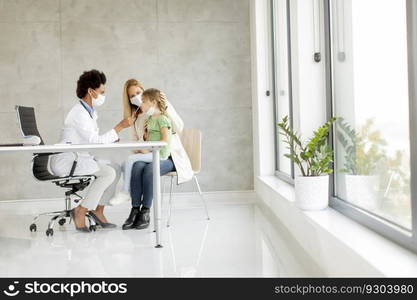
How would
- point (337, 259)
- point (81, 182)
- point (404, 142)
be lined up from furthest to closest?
point (81, 182)
point (337, 259)
point (404, 142)

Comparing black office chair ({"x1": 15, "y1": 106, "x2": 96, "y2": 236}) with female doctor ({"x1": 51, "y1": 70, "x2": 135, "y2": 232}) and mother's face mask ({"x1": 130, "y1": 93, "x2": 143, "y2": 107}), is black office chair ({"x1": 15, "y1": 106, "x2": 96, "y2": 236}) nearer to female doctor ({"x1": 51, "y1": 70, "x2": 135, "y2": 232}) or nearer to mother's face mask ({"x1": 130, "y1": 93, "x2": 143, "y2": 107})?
female doctor ({"x1": 51, "y1": 70, "x2": 135, "y2": 232})

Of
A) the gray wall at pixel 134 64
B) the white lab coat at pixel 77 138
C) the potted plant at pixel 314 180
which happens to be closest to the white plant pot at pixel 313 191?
the potted plant at pixel 314 180

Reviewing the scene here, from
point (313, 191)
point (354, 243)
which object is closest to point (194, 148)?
point (313, 191)

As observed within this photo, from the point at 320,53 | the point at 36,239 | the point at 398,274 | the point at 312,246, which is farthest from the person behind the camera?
the point at 36,239

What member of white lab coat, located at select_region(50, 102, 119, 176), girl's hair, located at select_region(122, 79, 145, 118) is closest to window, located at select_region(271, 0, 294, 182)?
girl's hair, located at select_region(122, 79, 145, 118)

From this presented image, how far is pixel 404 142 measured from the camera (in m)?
2.00

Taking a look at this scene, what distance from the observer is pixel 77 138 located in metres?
3.85

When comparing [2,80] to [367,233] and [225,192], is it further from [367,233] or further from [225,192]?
[367,233]

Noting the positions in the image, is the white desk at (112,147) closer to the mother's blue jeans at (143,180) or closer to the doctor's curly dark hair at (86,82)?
the mother's blue jeans at (143,180)

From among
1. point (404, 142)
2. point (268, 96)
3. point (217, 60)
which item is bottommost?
point (404, 142)

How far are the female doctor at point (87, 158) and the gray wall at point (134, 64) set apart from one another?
1388 millimetres

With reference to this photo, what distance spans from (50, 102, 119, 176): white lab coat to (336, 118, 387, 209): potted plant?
6.45 feet

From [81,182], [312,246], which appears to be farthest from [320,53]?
[81,182]

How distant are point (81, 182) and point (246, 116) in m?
2.27
